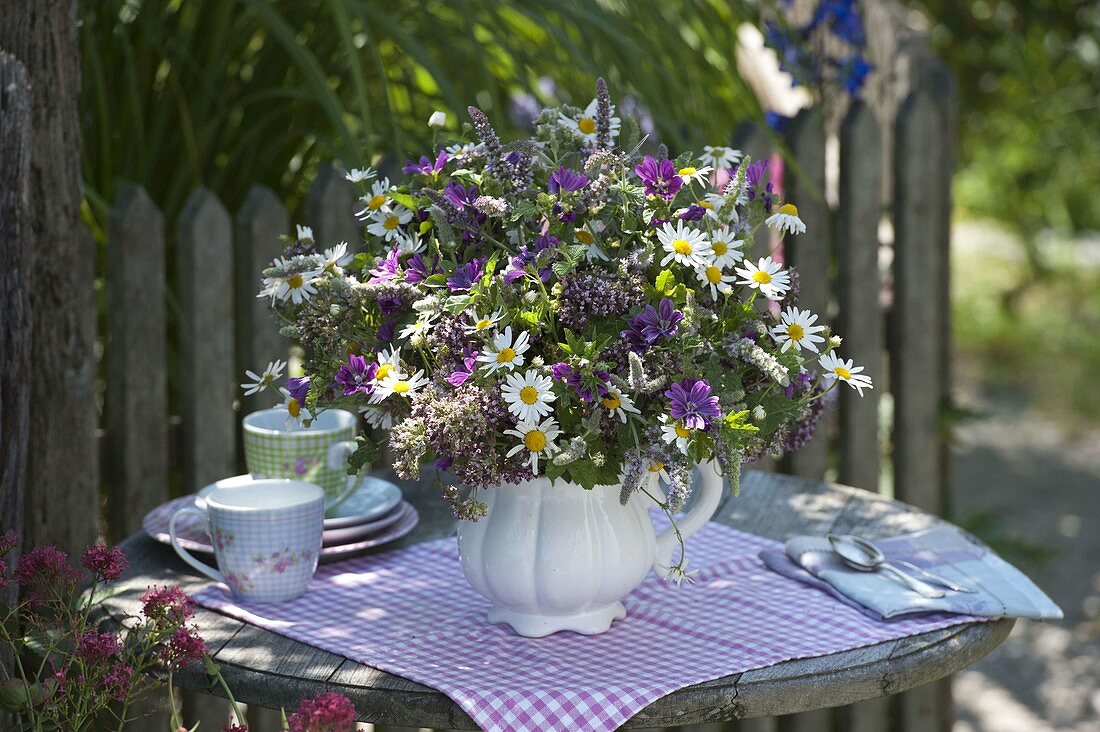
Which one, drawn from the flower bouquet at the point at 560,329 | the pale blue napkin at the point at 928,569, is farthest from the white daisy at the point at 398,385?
the pale blue napkin at the point at 928,569

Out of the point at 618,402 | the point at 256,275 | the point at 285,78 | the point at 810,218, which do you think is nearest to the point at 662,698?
the point at 618,402

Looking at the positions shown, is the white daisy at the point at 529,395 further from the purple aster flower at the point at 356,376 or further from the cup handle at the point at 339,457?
the cup handle at the point at 339,457

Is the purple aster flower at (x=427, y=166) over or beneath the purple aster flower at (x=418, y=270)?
over

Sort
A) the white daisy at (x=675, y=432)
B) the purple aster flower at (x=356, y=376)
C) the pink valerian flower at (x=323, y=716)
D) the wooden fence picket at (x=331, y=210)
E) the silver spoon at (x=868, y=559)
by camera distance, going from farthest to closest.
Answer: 1. the wooden fence picket at (x=331, y=210)
2. the silver spoon at (x=868, y=559)
3. the purple aster flower at (x=356, y=376)
4. the white daisy at (x=675, y=432)
5. the pink valerian flower at (x=323, y=716)

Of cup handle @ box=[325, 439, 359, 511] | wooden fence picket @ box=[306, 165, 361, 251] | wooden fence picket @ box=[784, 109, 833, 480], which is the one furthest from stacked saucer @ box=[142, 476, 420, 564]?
wooden fence picket @ box=[784, 109, 833, 480]

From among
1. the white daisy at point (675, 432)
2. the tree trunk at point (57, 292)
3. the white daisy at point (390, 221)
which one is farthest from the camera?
the tree trunk at point (57, 292)

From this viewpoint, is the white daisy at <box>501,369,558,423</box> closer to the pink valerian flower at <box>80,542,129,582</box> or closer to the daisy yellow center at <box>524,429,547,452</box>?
the daisy yellow center at <box>524,429,547,452</box>

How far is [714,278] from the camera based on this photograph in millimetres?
1306

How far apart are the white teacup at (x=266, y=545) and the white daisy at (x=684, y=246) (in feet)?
1.75

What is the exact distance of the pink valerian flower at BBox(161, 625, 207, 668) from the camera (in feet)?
4.22

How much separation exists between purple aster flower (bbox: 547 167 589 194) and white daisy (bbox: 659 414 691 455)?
Result: 251 millimetres

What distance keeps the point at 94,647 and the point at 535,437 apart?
0.46 m

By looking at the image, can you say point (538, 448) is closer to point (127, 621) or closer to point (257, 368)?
point (127, 621)

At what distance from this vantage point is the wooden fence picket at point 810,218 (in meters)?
2.64
